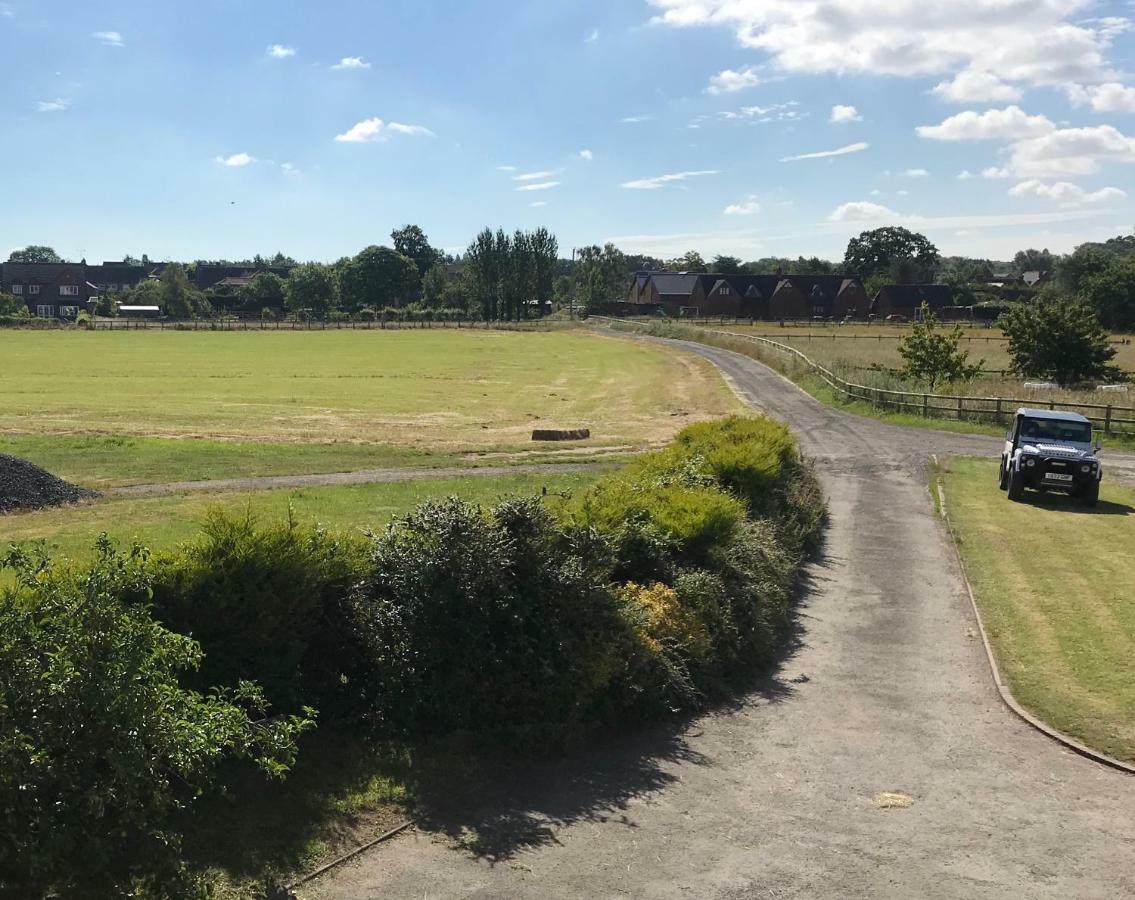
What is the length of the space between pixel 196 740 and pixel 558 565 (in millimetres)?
4456

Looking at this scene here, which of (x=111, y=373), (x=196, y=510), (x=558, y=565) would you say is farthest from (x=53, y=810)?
(x=111, y=373)

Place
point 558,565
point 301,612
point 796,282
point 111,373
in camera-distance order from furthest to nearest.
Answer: point 796,282 < point 111,373 < point 558,565 < point 301,612

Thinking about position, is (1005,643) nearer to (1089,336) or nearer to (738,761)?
(738,761)

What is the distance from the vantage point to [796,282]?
15175 cm

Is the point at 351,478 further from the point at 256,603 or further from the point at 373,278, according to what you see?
the point at 373,278

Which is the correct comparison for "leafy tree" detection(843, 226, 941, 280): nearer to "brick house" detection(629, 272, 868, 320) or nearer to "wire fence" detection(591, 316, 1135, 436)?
"brick house" detection(629, 272, 868, 320)

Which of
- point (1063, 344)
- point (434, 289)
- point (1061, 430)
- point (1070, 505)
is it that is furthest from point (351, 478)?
point (434, 289)

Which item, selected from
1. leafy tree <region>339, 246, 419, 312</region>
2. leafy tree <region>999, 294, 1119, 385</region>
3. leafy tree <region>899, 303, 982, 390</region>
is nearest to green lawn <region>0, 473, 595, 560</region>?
leafy tree <region>899, 303, 982, 390</region>

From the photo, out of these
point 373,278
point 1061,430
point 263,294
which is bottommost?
point 1061,430

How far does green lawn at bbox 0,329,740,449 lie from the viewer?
4016cm

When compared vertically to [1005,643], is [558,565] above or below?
above

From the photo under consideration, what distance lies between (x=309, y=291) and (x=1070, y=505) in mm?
164474

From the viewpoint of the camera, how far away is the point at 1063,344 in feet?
157

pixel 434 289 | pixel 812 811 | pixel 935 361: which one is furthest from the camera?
pixel 434 289
